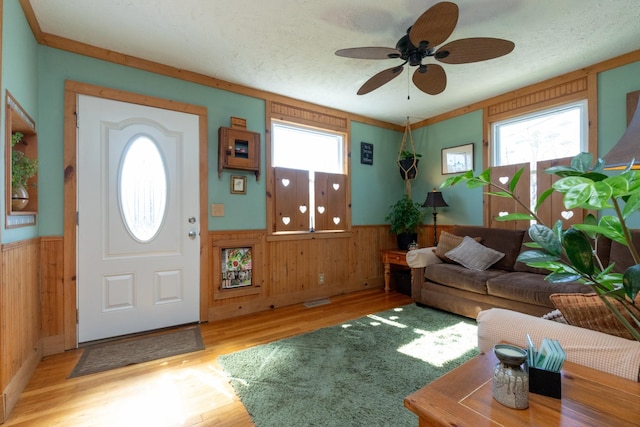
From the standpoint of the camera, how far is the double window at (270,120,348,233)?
357 cm

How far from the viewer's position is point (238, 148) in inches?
124

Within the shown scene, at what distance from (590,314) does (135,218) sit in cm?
324

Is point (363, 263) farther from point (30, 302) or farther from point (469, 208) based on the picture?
point (30, 302)

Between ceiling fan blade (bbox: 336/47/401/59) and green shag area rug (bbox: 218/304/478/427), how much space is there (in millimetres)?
2202

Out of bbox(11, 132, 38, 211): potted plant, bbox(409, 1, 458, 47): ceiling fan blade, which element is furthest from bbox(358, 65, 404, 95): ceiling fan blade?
bbox(11, 132, 38, 211): potted plant

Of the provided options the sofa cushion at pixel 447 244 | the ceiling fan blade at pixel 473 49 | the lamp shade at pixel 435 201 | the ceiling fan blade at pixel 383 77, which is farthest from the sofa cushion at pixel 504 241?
the ceiling fan blade at pixel 383 77

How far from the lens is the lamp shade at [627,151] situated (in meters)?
0.93

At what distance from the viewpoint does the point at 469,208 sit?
3.88 metres

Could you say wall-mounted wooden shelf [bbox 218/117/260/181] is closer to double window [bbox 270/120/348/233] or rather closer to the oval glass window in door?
double window [bbox 270/120/348/233]

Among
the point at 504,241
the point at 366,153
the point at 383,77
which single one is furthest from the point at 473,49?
the point at 366,153

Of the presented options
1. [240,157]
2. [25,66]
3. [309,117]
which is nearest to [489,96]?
[309,117]

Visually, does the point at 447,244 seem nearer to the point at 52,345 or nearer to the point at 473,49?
the point at 473,49

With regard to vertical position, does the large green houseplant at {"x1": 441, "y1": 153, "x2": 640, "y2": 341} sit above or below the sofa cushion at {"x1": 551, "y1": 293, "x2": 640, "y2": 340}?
above

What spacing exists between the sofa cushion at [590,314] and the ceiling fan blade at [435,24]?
151cm
